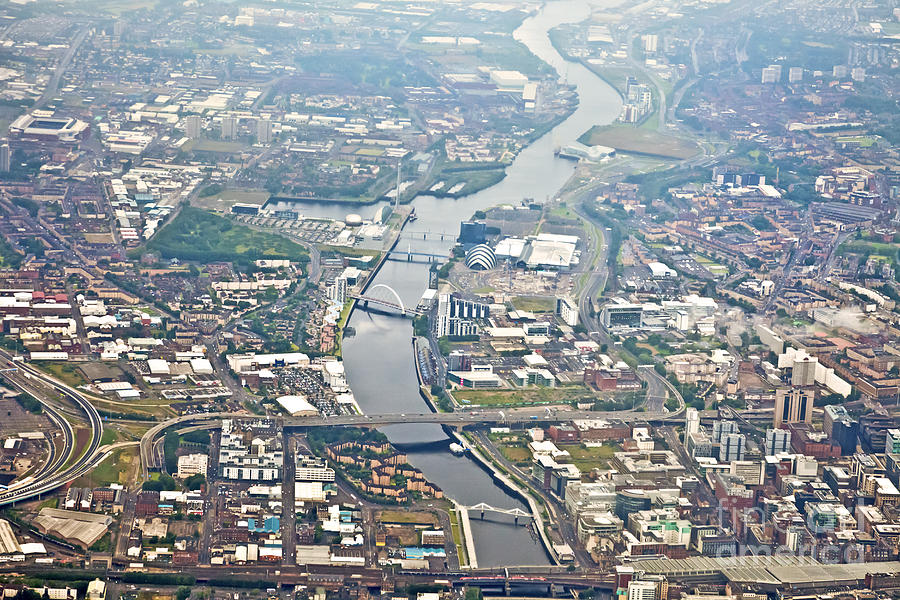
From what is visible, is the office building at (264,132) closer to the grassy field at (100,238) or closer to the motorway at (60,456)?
the grassy field at (100,238)

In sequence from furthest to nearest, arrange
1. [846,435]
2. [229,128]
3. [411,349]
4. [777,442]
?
1. [229,128]
2. [411,349]
3. [846,435]
4. [777,442]

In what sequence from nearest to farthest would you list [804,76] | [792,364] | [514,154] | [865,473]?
[865,473], [792,364], [514,154], [804,76]

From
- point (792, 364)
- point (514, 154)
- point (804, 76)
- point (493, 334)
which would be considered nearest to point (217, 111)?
point (514, 154)

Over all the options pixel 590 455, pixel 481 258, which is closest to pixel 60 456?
pixel 590 455

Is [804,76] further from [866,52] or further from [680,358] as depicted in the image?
[680,358]

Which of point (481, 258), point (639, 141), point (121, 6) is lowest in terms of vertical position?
point (639, 141)

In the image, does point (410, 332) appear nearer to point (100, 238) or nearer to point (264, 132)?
point (100, 238)
